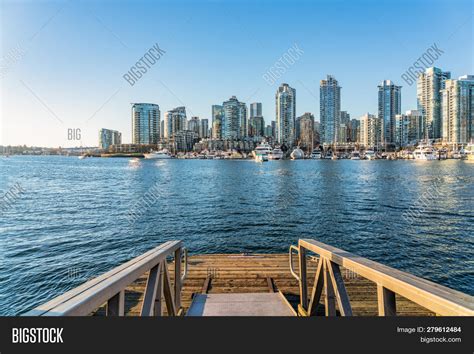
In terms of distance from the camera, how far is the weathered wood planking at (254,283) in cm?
543

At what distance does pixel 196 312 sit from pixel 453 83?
227412mm

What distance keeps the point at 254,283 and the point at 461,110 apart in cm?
21886

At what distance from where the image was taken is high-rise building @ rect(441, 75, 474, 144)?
165375 millimetres

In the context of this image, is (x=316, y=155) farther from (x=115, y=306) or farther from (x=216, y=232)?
(x=115, y=306)

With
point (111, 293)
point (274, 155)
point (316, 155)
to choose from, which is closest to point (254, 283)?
point (111, 293)

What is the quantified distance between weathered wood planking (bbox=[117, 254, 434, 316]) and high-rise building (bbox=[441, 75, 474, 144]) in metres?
209

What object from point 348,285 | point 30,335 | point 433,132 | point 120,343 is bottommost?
point 348,285

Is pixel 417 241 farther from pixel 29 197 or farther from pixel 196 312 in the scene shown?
pixel 29 197

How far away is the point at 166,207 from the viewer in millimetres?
26734

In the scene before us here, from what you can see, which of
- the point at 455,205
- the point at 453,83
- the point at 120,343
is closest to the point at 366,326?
the point at 120,343

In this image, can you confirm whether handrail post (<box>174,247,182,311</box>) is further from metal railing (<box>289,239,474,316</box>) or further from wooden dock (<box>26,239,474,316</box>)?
metal railing (<box>289,239,474,316</box>)

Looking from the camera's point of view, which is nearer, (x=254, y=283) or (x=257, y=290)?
(x=257, y=290)

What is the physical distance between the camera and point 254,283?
652 cm

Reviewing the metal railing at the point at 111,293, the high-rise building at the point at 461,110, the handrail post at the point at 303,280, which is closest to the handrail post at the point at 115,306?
the metal railing at the point at 111,293
